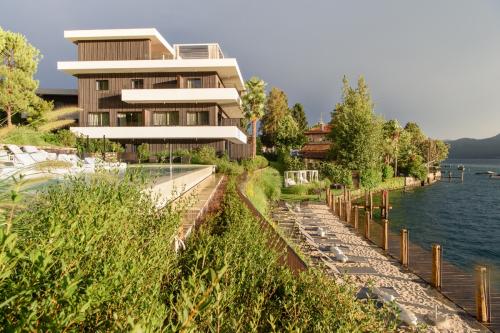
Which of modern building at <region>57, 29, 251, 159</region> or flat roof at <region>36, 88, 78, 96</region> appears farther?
flat roof at <region>36, 88, 78, 96</region>

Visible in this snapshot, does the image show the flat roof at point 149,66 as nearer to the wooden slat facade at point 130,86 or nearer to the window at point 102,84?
the wooden slat facade at point 130,86

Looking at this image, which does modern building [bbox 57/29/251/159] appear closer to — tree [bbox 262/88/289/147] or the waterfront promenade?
the waterfront promenade

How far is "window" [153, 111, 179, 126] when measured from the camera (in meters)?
37.5

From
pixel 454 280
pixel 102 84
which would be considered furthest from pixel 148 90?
pixel 454 280

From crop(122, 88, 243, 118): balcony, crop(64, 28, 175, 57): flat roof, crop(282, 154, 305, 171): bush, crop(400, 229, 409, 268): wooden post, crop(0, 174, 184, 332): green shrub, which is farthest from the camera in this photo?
crop(282, 154, 305, 171): bush

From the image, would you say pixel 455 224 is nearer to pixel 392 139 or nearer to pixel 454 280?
pixel 454 280

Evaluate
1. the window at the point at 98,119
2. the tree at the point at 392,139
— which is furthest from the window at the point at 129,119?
the tree at the point at 392,139

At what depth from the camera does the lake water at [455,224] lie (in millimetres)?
22984

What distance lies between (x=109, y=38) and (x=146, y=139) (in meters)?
11.1

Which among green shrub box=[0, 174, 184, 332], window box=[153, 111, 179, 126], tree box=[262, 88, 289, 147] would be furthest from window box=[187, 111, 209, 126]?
tree box=[262, 88, 289, 147]

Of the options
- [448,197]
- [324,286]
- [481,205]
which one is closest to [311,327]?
[324,286]

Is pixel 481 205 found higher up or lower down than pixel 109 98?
lower down

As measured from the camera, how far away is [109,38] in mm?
37531

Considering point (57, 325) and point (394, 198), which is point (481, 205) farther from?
point (57, 325)
